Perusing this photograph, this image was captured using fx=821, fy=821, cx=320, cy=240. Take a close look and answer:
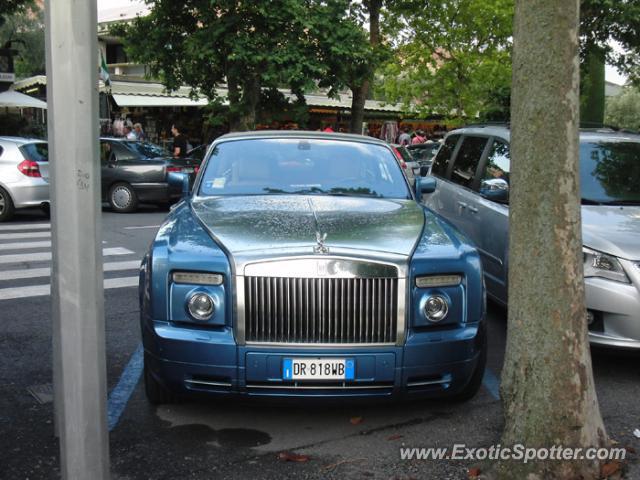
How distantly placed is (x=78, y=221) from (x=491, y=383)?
3.45 meters

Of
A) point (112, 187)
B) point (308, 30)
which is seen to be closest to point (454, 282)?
point (112, 187)

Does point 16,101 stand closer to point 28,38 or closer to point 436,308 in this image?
point 436,308

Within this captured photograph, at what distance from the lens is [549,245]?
3.73 meters

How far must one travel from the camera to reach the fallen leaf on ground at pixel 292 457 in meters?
4.29

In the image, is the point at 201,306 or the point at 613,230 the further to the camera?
the point at 613,230

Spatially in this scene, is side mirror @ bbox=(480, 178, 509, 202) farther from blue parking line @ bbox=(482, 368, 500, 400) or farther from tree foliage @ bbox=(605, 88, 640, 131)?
tree foliage @ bbox=(605, 88, 640, 131)

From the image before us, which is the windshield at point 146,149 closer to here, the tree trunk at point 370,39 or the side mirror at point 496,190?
the tree trunk at point 370,39

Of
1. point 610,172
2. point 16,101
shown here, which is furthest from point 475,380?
point 16,101

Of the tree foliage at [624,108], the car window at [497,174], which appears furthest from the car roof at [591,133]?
the tree foliage at [624,108]

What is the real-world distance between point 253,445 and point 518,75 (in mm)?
2394

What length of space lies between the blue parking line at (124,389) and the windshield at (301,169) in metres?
1.37

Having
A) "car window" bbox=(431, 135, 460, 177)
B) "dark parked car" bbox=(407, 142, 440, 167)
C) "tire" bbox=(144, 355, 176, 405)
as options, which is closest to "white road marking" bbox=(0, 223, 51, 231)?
"car window" bbox=(431, 135, 460, 177)

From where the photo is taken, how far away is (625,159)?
23.4 ft

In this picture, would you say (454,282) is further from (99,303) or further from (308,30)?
(308,30)
